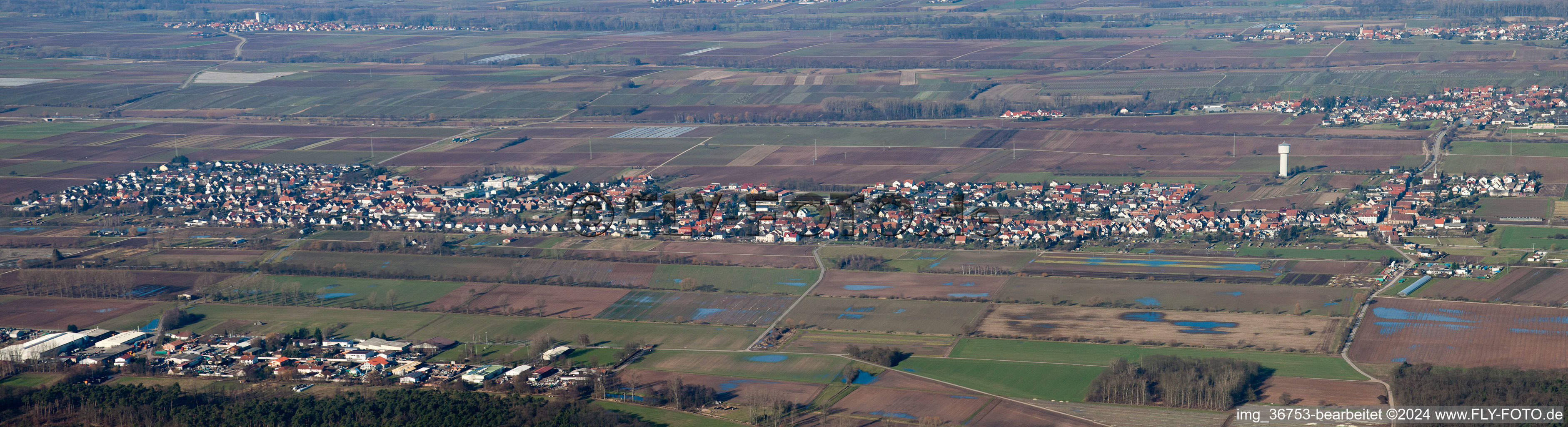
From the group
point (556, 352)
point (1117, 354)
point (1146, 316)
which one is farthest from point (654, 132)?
point (1117, 354)

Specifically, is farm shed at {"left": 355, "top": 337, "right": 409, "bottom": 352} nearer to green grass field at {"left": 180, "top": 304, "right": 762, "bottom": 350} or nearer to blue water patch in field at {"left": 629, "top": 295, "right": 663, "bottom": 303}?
green grass field at {"left": 180, "top": 304, "right": 762, "bottom": 350}

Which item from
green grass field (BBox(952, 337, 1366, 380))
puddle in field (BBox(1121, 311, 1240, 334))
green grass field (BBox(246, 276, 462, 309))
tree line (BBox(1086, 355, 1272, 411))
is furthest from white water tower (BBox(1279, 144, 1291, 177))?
green grass field (BBox(246, 276, 462, 309))

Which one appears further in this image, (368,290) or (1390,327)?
(368,290)

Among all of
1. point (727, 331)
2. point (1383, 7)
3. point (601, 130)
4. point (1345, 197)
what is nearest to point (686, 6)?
point (1383, 7)

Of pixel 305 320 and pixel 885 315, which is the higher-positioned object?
pixel 305 320

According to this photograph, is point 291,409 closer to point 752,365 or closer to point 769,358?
point 752,365

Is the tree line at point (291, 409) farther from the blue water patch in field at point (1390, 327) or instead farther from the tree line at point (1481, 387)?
the blue water patch in field at point (1390, 327)

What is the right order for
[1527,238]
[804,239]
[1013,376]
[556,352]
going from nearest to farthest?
1. [1013,376]
2. [556,352]
3. [1527,238]
4. [804,239]
